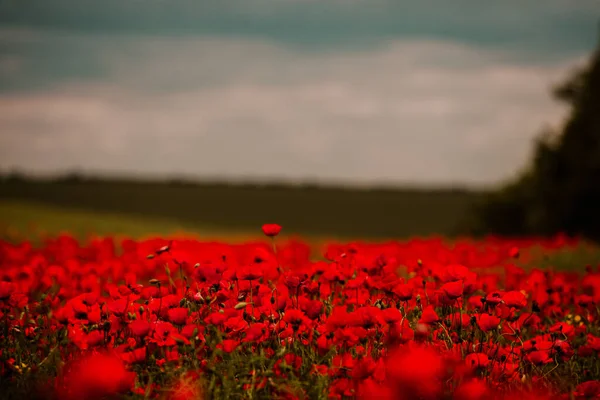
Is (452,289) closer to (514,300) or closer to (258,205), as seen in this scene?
(514,300)

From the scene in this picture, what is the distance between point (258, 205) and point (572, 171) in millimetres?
20755

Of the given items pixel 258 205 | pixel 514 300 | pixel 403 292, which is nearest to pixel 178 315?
pixel 403 292

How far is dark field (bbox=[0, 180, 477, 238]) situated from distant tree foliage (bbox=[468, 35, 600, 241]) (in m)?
8.18

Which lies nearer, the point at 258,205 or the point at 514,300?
the point at 514,300

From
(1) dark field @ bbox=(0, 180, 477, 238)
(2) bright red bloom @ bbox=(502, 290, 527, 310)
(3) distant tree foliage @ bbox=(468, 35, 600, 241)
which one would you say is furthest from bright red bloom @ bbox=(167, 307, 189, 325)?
(1) dark field @ bbox=(0, 180, 477, 238)

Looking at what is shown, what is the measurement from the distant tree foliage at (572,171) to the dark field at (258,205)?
8.18 metres

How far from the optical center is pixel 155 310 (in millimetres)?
3414

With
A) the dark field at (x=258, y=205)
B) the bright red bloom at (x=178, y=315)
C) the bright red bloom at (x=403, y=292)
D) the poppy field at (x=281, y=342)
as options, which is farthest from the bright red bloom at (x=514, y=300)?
the dark field at (x=258, y=205)

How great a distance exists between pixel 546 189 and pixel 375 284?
672 inches

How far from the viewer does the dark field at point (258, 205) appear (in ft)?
98.8

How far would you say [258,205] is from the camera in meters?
35.8

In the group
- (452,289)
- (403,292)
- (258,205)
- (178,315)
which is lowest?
(258,205)

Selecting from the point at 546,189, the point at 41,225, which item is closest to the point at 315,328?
the point at 546,189

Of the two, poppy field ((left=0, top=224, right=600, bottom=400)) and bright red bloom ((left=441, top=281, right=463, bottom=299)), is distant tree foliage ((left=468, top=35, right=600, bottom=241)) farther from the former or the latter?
bright red bloom ((left=441, top=281, right=463, bottom=299))
